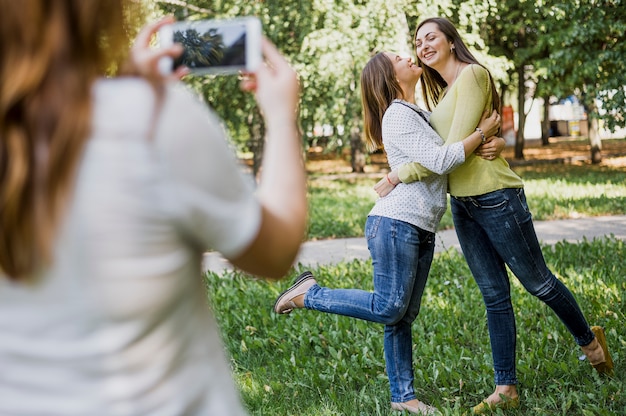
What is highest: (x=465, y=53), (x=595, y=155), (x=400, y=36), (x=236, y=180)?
(x=400, y=36)

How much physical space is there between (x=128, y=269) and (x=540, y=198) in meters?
13.8

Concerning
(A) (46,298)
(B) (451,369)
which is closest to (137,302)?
(A) (46,298)

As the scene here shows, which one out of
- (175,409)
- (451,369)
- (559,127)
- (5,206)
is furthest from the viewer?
(559,127)

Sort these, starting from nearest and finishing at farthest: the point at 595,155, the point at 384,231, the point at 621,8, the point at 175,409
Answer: the point at 175,409
the point at 384,231
the point at 621,8
the point at 595,155

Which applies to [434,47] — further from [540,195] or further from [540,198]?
[540,195]

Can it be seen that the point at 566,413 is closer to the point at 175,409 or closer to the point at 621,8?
the point at 175,409

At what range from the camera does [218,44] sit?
4.45 ft

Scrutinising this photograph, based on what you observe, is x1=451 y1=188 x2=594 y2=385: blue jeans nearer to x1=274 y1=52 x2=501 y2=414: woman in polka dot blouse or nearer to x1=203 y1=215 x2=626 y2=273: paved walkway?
x1=274 y1=52 x2=501 y2=414: woman in polka dot blouse

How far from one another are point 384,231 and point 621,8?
13.2 m

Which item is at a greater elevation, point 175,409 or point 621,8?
point 621,8

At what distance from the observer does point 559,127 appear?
4828 centimetres

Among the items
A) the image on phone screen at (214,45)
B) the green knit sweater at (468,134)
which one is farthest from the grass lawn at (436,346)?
A: the image on phone screen at (214,45)

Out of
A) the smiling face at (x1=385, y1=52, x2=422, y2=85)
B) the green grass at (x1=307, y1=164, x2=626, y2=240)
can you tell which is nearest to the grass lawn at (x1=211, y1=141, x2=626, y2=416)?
the smiling face at (x1=385, y1=52, x2=422, y2=85)

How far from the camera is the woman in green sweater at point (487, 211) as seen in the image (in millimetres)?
3980
